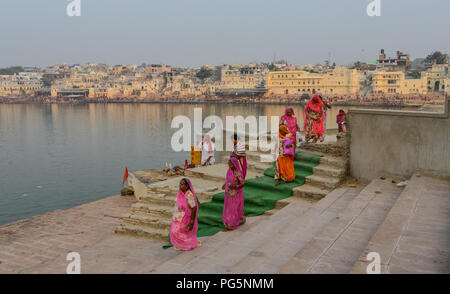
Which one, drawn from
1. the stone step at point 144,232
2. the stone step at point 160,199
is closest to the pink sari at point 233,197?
the stone step at point 144,232

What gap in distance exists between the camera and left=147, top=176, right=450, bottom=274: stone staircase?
2803 mm

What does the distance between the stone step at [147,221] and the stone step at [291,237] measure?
5.65 ft

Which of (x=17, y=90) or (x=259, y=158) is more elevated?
(x=17, y=90)

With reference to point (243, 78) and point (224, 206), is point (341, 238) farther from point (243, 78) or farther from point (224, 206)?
point (243, 78)

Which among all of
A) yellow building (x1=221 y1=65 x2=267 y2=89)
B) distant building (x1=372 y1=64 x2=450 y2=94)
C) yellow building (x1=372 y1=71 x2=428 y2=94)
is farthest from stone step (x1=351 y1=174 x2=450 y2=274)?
yellow building (x1=221 y1=65 x2=267 y2=89)

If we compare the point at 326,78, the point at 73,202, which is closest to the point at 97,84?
the point at 326,78

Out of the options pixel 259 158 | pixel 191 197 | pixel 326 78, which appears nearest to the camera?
pixel 191 197

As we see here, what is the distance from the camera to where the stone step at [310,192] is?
5.17m

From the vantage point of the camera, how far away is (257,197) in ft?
17.2

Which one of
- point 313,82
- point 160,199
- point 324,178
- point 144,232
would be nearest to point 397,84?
point 313,82

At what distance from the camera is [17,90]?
10381cm
